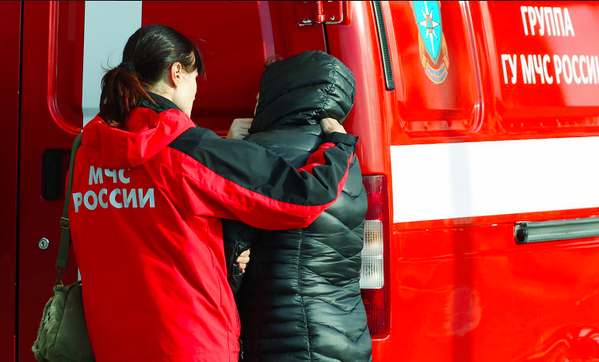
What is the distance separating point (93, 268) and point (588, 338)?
1915mm

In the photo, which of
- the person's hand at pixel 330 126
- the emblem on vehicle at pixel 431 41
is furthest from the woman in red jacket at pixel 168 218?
the emblem on vehicle at pixel 431 41

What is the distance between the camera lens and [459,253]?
2297mm

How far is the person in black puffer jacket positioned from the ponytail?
0.37m

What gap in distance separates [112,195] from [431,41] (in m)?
1.33

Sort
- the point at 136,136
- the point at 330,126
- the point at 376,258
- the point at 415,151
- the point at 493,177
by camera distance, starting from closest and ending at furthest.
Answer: the point at 136,136
the point at 330,126
the point at 376,258
the point at 415,151
the point at 493,177

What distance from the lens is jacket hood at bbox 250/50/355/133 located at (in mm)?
1983

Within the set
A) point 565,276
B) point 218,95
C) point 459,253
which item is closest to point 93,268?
point 218,95

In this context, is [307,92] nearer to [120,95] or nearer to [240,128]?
[240,128]

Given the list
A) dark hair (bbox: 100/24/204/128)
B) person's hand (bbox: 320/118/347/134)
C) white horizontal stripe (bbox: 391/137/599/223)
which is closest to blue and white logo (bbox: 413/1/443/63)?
white horizontal stripe (bbox: 391/137/599/223)

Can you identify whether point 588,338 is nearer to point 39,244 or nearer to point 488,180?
point 488,180

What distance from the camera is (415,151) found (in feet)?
7.33

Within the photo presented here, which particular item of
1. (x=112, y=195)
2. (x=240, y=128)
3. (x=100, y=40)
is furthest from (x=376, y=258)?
(x=100, y=40)

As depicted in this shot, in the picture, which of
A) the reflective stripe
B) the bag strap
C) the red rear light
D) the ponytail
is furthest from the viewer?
the reflective stripe

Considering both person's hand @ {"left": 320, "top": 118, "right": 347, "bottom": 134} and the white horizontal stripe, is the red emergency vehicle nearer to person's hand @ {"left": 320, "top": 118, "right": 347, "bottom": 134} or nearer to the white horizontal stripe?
the white horizontal stripe
